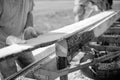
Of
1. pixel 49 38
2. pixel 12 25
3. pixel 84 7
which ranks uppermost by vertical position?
pixel 12 25

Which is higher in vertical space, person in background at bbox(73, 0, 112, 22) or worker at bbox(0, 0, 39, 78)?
worker at bbox(0, 0, 39, 78)

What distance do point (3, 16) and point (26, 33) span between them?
0.37 metres

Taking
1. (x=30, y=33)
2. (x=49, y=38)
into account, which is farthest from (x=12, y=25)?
(x=49, y=38)

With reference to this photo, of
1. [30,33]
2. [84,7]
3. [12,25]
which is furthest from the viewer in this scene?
[84,7]

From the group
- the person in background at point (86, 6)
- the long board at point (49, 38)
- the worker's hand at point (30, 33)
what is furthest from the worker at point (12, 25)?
the person in background at point (86, 6)

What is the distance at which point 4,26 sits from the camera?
9.77ft

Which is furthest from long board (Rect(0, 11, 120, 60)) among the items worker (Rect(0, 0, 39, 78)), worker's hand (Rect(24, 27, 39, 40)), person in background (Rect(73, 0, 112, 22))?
person in background (Rect(73, 0, 112, 22))

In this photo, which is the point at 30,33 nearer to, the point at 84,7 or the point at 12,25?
the point at 12,25

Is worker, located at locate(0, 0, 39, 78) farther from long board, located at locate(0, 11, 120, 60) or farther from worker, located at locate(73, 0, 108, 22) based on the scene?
worker, located at locate(73, 0, 108, 22)

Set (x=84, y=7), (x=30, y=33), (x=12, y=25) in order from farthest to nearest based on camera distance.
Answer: (x=84, y=7)
(x=12, y=25)
(x=30, y=33)

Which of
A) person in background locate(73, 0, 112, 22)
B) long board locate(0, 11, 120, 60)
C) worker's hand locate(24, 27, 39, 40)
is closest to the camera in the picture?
long board locate(0, 11, 120, 60)

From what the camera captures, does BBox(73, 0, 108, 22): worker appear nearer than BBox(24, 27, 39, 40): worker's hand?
No

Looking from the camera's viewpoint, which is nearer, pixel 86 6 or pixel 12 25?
pixel 12 25

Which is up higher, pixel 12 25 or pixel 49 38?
pixel 12 25
